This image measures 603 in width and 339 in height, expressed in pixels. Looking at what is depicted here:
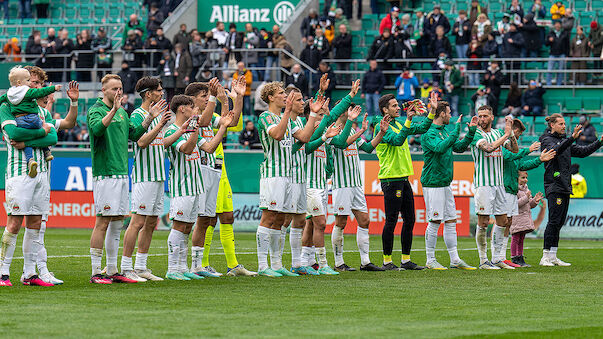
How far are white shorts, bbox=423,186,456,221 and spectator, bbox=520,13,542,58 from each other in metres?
15.4

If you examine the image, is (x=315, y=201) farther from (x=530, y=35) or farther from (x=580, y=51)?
(x=530, y=35)

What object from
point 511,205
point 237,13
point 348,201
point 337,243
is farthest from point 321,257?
point 237,13

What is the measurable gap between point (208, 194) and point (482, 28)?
1788 centimetres

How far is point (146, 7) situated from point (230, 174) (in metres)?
12.6

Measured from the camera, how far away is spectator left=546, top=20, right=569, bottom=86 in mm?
28859

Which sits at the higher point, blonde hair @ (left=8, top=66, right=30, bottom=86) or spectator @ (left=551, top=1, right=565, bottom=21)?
spectator @ (left=551, top=1, right=565, bottom=21)

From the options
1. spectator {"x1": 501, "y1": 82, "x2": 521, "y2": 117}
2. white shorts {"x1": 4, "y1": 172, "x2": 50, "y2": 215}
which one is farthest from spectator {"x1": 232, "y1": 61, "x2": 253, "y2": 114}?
white shorts {"x1": 4, "y1": 172, "x2": 50, "y2": 215}

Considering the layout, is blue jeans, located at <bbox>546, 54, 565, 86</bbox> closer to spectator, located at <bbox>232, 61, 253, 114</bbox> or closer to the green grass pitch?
spectator, located at <bbox>232, 61, 253, 114</bbox>

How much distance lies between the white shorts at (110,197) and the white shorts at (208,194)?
1474 millimetres

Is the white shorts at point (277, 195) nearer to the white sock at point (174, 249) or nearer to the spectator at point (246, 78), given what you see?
the white sock at point (174, 249)

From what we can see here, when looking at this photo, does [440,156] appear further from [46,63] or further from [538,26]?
[46,63]

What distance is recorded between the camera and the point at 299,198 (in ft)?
44.4

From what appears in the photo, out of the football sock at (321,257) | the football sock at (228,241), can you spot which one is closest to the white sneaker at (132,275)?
the football sock at (228,241)

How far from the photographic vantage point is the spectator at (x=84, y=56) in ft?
107
